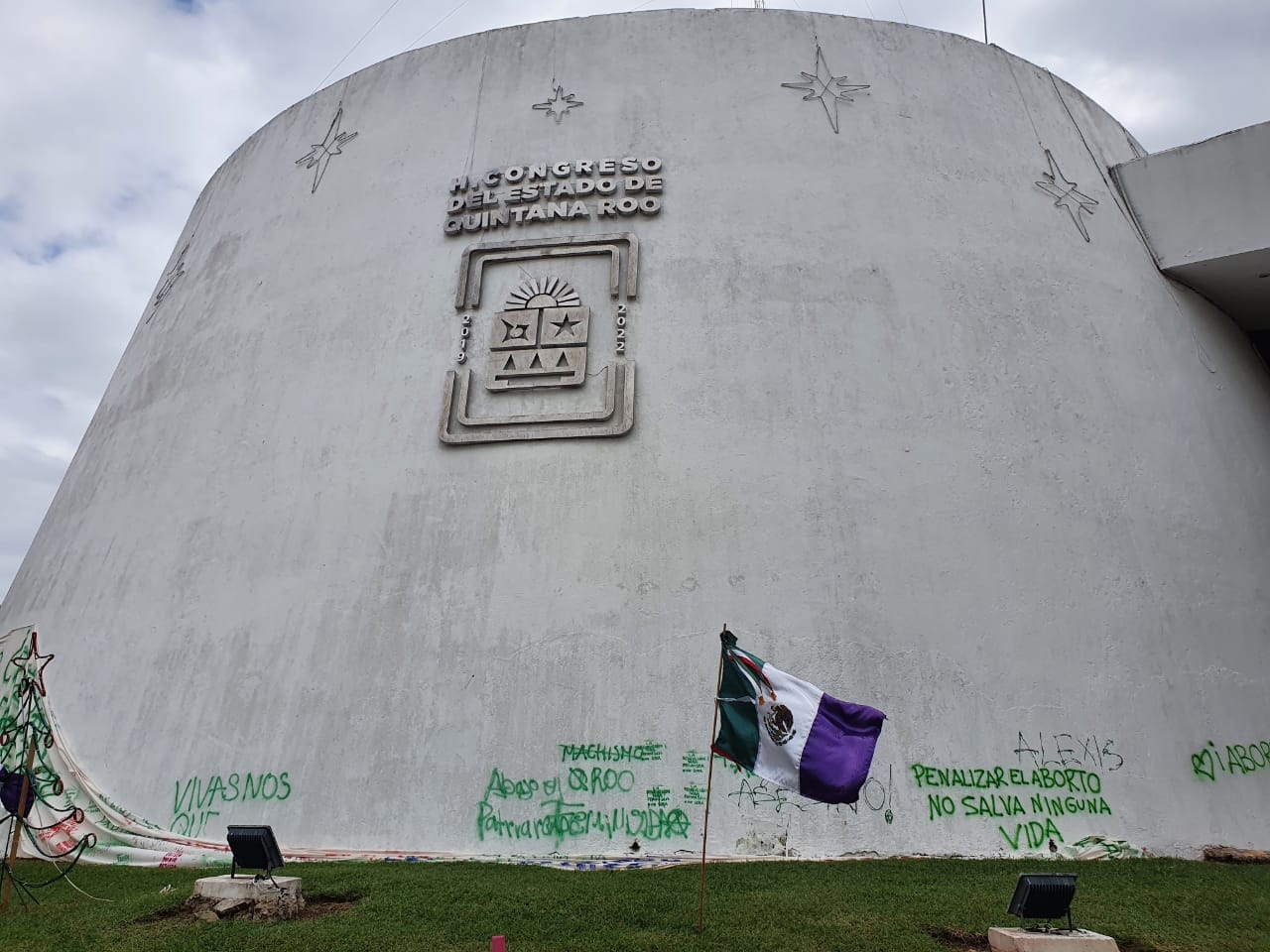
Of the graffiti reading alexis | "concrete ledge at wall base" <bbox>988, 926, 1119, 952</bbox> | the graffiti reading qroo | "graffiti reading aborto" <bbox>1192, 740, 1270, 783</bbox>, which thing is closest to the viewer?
"concrete ledge at wall base" <bbox>988, 926, 1119, 952</bbox>

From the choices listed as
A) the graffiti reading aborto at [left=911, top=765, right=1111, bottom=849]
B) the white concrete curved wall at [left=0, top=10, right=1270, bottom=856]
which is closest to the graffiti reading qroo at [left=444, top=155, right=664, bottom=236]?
the white concrete curved wall at [left=0, top=10, right=1270, bottom=856]

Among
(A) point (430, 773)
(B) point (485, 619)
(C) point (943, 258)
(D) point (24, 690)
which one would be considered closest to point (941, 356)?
(C) point (943, 258)

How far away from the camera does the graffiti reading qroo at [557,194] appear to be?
10.9 metres

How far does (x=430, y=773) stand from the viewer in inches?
332

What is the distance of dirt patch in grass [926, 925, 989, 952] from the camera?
543 centimetres

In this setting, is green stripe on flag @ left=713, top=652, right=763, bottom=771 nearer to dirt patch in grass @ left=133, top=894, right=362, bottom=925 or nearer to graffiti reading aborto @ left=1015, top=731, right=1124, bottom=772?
dirt patch in grass @ left=133, top=894, right=362, bottom=925

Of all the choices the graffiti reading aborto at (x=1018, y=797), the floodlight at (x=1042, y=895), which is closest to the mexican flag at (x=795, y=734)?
the floodlight at (x=1042, y=895)

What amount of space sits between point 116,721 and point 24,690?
1.51 meters

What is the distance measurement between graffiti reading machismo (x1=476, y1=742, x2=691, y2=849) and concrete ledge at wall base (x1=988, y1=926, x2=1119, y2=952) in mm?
3272

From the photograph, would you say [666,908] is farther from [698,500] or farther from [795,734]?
[698,500]

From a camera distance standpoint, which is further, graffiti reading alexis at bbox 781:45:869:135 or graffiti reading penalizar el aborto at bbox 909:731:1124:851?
graffiti reading alexis at bbox 781:45:869:135

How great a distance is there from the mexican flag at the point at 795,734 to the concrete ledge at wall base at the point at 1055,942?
1074 mm

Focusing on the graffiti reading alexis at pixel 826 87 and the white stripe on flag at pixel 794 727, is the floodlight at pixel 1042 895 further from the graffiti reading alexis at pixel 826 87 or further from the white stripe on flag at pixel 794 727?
the graffiti reading alexis at pixel 826 87

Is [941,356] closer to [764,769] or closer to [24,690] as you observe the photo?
[764,769]
